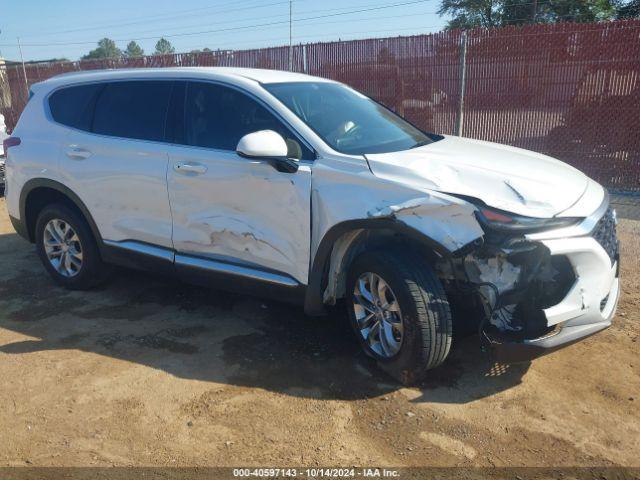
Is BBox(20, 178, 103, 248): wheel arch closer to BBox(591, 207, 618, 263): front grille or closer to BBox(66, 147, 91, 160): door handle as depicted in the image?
BBox(66, 147, 91, 160): door handle

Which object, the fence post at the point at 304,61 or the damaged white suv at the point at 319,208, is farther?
the fence post at the point at 304,61

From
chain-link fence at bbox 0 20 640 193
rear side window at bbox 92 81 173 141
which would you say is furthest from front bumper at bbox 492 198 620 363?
chain-link fence at bbox 0 20 640 193

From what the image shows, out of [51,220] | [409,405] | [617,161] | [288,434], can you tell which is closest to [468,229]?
[409,405]

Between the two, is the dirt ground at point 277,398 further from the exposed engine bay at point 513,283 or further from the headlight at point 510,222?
the headlight at point 510,222

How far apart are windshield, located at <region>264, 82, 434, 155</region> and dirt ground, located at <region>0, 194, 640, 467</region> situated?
140cm

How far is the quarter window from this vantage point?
3951mm

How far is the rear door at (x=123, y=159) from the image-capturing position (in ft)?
14.4

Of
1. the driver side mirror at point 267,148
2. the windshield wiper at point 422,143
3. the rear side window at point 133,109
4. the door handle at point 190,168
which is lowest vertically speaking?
the door handle at point 190,168

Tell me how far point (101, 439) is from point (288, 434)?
3.24 ft

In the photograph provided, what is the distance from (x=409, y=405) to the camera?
3.30 m

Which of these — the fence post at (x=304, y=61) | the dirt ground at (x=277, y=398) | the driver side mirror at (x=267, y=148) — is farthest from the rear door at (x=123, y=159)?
the fence post at (x=304, y=61)

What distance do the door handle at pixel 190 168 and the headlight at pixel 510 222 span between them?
1.98m

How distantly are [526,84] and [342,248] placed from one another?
20.9 feet

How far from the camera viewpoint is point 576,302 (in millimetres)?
→ 3053
